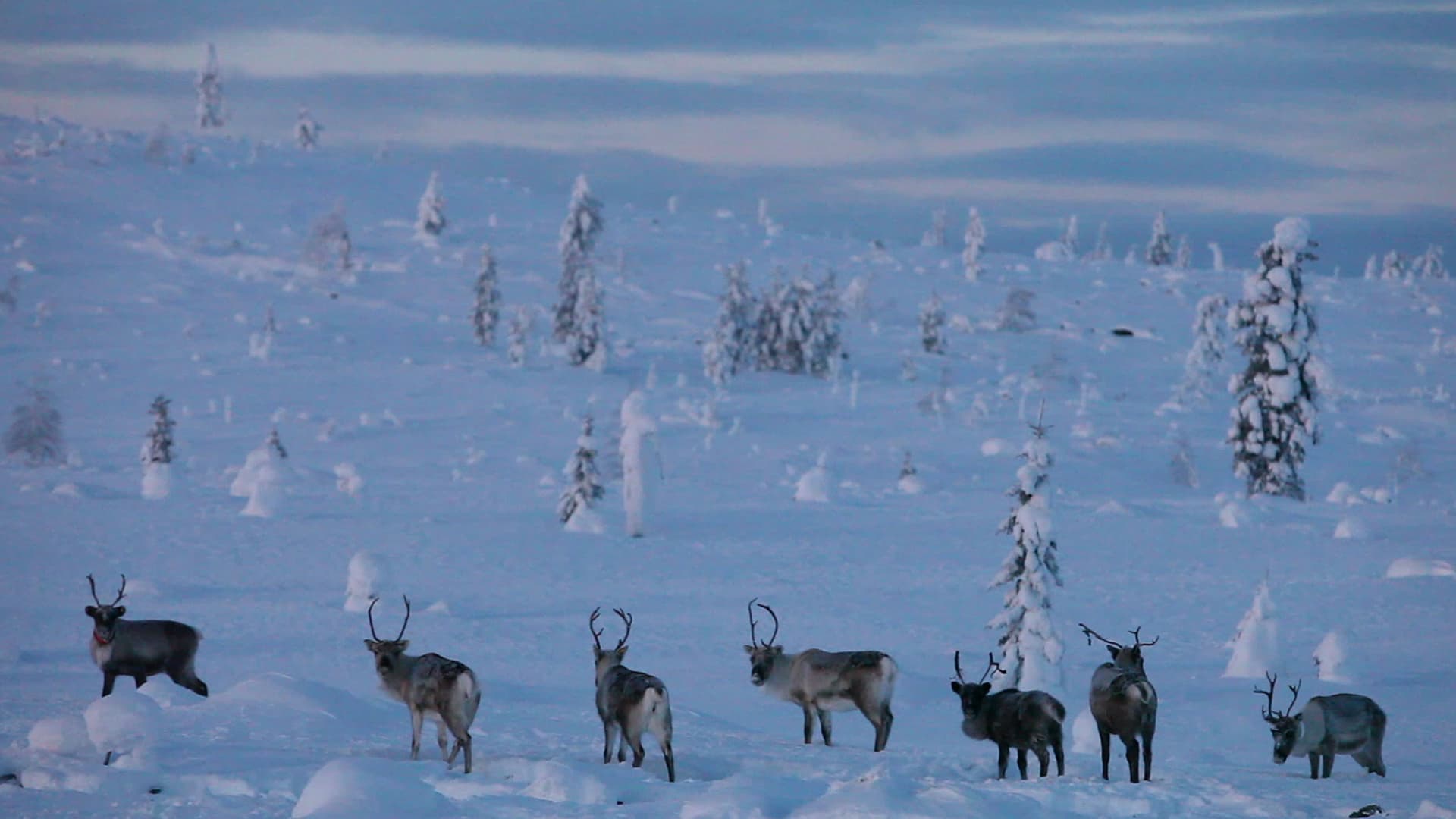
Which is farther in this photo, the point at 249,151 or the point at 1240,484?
the point at 249,151

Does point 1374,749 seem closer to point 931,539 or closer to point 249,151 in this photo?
point 931,539

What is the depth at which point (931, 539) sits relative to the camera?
32031 mm

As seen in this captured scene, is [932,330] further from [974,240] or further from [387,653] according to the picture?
[387,653]

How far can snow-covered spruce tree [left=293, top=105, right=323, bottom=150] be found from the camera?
105 m

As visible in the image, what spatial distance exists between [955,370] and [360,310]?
2697 cm

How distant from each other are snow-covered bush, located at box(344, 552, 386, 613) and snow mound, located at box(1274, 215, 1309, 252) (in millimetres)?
30281

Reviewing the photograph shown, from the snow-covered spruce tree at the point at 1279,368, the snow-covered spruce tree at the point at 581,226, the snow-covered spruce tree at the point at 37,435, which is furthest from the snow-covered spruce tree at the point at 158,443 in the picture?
the snow-covered spruce tree at the point at 581,226

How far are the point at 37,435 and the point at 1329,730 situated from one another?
1386 inches

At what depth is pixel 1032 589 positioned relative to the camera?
810 inches

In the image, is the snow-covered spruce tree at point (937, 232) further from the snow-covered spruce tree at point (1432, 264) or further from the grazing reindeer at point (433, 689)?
the grazing reindeer at point (433, 689)

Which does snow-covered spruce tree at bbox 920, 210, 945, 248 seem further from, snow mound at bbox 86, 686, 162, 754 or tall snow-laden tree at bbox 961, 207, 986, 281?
snow mound at bbox 86, 686, 162, 754

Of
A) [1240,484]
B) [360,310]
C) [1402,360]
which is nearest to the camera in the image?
[1240,484]

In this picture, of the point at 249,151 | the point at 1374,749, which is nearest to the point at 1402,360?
the point at 1374,749

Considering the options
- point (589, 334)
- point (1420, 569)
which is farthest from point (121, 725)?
point (589, 334)
